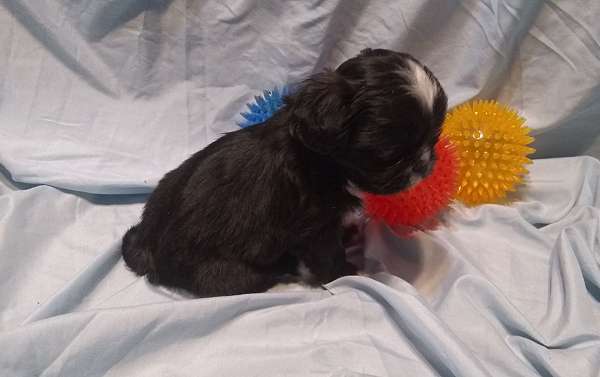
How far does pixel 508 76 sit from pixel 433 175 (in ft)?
2.16

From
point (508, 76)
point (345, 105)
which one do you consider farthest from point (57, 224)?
point (508, 76)

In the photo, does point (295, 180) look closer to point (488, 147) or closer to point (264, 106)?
point (264, 106)

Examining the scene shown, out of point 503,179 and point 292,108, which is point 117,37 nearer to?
point 292,108

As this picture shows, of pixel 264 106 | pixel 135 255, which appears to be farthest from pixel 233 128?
pixel 135 255

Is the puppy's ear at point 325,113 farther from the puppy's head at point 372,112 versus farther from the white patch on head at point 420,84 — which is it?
the white patch on head at point 420,84

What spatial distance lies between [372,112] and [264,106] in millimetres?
752

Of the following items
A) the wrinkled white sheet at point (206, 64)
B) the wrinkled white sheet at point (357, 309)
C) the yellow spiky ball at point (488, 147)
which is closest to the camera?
the wrinkled white sheet at point (357, 309)

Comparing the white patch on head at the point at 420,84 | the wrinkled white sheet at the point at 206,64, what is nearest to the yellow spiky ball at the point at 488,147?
the wrinkled white sheet at the point at 206,64

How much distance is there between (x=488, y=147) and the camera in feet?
6.03

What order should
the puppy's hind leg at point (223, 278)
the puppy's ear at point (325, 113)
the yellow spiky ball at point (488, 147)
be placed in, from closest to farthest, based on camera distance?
the puppy's ear at point (325, 113) < the puppy's hind leg at point (223, 278) < the yellow spiky ball at point (488, 147)

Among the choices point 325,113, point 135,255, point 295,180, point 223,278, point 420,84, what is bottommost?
point 135,255

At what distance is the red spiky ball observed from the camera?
1.73m

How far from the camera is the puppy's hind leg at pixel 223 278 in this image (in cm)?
166

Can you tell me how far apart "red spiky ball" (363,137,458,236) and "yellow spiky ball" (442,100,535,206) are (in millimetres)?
65
